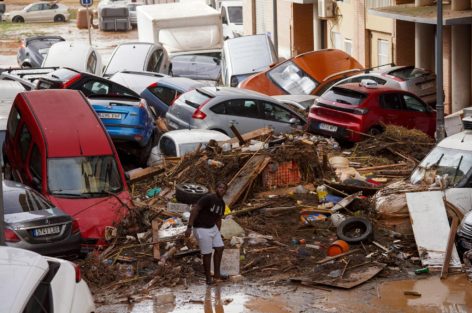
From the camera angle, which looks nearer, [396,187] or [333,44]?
[396,187]

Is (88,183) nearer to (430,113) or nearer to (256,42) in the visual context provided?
(430,113)

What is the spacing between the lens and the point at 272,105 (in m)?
24.8

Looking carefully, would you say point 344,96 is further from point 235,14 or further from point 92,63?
point 235,14

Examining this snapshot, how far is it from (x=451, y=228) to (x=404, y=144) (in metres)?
7.33

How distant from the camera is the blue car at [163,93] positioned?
88.7 ft

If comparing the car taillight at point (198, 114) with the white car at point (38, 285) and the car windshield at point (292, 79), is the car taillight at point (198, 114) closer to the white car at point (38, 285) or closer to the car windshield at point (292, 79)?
the car windshield at point (292, 79)

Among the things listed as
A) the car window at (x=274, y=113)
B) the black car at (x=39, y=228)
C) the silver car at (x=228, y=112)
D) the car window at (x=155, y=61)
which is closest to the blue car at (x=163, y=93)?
the silver car at (x=228, y=112)

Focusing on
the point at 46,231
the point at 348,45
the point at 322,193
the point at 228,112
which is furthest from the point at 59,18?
the point at 46,231

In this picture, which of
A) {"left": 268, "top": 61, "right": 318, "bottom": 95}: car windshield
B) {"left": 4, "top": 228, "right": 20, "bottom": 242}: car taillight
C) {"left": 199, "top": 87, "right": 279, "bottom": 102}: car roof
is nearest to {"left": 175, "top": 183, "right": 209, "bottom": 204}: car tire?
{"left": 4, "top": 228, "right": 20, "bottom": 242}: car taillight

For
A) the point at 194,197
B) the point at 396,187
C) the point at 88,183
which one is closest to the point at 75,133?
the point at 88,183

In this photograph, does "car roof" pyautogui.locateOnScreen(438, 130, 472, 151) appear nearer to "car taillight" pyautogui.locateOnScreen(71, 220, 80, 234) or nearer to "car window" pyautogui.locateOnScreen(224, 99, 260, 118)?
"car taillight" pyautogui.locateOnScreen(71, 220, 80, 234)

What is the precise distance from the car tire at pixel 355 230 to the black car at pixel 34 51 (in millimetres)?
24035

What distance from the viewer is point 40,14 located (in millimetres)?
69688

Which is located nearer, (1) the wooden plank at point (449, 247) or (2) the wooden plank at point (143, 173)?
(1) the wooden plank at point (449, 247)
